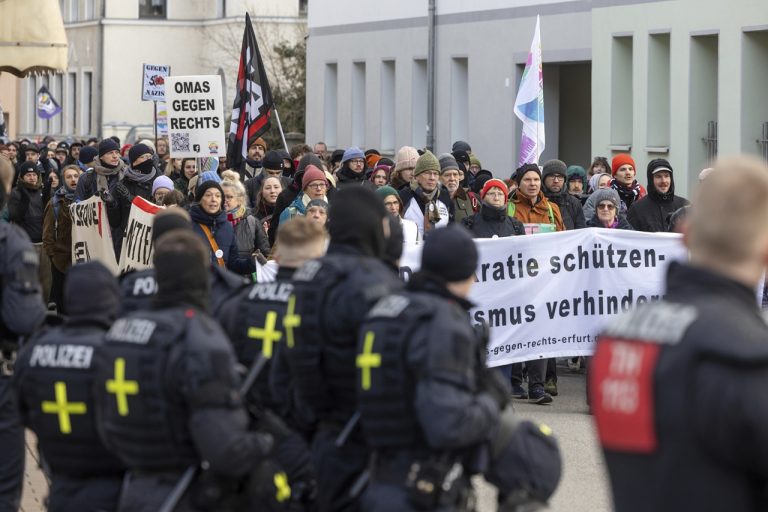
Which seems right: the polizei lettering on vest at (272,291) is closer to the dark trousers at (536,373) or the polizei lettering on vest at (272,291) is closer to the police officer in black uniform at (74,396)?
the police officer in black uniform at (74,396)

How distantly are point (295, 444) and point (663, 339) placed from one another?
3450mm

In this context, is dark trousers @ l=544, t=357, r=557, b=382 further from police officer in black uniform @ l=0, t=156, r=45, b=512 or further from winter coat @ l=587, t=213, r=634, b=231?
police officer in black uniform @ l=0, t=156, r=45, b=512

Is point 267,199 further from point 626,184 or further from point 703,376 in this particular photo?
point 703,376

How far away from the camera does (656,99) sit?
2536 cm

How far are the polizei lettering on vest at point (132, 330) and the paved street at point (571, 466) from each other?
3271mm

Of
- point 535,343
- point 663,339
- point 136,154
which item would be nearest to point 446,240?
point 663,339

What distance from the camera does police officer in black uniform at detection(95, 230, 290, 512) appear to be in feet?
17.9

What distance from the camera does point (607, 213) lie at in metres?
13.4

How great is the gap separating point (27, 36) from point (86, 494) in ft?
31.5

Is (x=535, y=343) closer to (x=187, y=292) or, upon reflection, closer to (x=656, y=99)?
(x=187, y=292)

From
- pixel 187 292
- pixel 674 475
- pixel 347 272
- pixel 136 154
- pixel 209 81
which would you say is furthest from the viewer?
pixel 209 81

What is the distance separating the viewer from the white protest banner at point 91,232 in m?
13.9

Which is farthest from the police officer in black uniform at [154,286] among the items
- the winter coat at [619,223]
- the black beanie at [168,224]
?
the winter coat at [619,223]

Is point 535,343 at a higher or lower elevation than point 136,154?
lower
